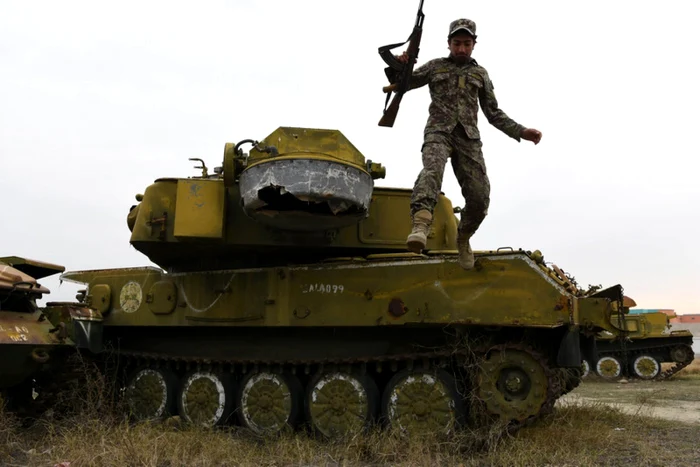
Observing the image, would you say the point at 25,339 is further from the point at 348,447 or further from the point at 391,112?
the point at 391,112

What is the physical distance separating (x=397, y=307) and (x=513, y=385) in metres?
1.29

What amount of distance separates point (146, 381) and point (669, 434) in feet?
19.3

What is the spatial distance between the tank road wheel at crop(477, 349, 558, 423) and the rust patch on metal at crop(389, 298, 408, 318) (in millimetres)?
906

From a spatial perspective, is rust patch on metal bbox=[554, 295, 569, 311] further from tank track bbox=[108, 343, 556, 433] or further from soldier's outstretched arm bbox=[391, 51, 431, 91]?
soldier's outstretched arm bbox=[391, 51, 431, 91]

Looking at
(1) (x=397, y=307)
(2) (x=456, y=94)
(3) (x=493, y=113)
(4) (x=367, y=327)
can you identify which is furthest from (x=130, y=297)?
(3) (x=493, y=113)

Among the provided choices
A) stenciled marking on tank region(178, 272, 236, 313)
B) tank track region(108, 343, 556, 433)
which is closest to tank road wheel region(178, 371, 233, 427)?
tank track region(108, 343, 556, 433)

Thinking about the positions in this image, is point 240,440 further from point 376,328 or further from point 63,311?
point 63,311

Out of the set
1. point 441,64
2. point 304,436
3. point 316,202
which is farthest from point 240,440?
point 441,64

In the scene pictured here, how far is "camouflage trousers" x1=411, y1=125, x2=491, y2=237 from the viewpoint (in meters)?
5.10

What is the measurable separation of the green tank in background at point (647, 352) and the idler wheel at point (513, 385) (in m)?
13.8

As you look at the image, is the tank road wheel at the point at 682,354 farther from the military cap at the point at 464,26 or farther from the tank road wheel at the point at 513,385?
the military cap at the point at 464,26

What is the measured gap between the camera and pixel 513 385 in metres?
5.74

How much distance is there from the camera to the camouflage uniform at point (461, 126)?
5199 millimetres

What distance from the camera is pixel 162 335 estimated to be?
25.7 feet
